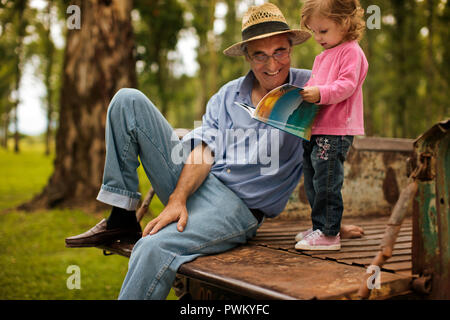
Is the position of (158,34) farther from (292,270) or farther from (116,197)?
(292,270)

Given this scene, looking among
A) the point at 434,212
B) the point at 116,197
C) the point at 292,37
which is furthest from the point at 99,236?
the point at 434,212

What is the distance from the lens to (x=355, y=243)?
2.77m

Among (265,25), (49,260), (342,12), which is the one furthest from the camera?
(49,260)

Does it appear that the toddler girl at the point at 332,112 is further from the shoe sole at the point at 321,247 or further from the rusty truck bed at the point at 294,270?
the rusty truck bed at the point at 294,270

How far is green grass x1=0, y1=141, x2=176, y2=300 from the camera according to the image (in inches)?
165

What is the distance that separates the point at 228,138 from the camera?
2.88m

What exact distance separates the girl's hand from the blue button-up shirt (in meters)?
0.42

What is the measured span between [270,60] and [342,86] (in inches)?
20.2

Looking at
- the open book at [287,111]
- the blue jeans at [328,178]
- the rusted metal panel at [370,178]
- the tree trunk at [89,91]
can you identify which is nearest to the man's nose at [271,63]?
the open book at [287,111]

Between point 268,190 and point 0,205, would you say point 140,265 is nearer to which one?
point 268,190

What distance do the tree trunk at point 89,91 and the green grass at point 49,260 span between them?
466mm

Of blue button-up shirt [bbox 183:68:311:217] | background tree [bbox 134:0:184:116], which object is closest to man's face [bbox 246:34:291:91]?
blue button-up shirt [bbox 183:68:311:217]

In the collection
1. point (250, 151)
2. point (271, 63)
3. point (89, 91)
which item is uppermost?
point (89, 91)

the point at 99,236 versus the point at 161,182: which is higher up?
the point at 161,182
